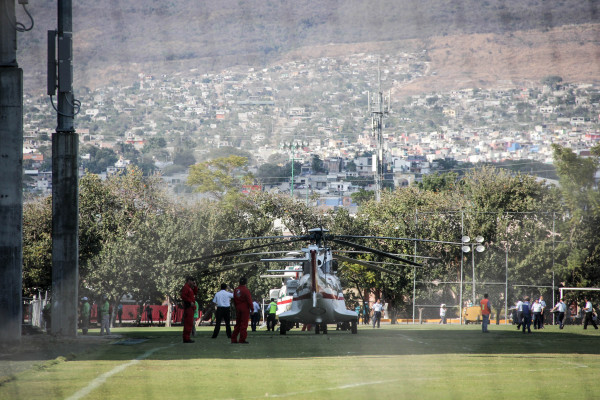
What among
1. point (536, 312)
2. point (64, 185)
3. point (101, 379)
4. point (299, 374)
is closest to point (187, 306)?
point (64, 185)

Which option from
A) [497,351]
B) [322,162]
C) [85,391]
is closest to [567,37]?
[85,391]

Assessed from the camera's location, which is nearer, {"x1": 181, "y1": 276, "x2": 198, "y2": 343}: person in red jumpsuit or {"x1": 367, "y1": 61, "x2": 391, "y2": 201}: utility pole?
{"x1": 181, "y1": 276, "x2": 198, "y2": 343}: person in red jumpsuit

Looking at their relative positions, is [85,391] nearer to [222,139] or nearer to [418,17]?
[418,17]

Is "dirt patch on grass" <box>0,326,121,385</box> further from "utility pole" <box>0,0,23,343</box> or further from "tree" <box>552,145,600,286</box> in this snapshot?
"tree" <box>552,145,600,286</box>

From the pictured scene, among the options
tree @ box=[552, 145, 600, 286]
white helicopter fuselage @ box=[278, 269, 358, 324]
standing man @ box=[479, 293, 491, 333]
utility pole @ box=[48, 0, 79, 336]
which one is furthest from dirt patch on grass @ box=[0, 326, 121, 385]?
tree @ box=[552, 145, 600, 286]

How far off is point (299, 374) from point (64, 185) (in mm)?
A: 12938

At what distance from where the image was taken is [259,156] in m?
89.4

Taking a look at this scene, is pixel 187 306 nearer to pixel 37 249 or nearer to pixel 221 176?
pixel 37 249

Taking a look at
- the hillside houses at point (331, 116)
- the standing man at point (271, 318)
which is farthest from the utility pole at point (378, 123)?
the standing man at point (271, 318)

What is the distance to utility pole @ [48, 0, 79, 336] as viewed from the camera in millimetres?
23078

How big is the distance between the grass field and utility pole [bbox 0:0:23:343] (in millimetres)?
1851

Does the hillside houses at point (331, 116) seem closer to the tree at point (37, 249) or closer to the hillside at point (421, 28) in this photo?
the hillside at point (421, 28)

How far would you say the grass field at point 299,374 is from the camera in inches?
415

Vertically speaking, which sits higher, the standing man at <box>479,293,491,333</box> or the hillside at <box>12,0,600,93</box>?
the hillside at <box>12,0,600,93</box>
